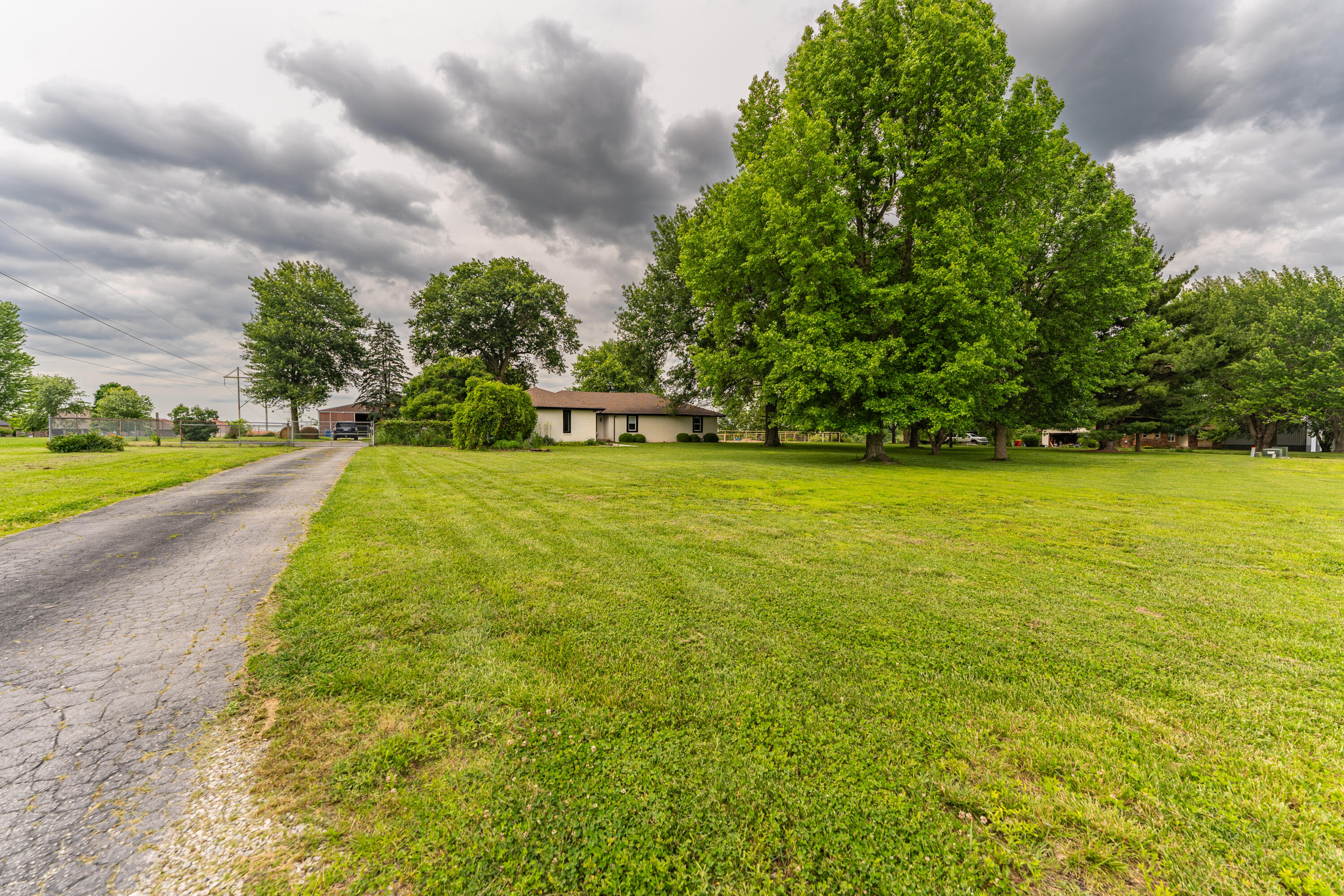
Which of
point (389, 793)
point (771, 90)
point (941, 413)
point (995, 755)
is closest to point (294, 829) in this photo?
point (389, 793)

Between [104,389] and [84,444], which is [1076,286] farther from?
[104,389]

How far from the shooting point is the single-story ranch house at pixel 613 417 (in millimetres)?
35250

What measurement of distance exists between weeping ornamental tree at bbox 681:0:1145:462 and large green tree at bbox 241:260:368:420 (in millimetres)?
38261

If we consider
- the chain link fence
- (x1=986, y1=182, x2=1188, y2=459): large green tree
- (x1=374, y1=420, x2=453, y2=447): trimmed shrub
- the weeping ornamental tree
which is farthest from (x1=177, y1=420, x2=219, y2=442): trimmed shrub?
(x1=986, y1=182, x2=1188, y2=459): large green tree

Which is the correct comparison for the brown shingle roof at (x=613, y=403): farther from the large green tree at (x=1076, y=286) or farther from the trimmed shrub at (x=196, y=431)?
the trimmed shrub at (x=196, y=431)

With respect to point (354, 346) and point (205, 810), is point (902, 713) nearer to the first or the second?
point (205, 810)

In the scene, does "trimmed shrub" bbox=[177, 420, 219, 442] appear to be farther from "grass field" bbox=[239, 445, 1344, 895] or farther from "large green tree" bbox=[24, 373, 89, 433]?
"grass field" bbox=[239, 445, 1344, 895]

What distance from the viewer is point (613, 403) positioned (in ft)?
130

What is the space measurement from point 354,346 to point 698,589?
49.2 metres

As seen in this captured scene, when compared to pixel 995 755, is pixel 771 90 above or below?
above

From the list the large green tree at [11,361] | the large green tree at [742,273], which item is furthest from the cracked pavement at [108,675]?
the large green tree at [11,361]

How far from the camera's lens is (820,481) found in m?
12.1

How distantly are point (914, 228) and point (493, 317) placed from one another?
3605cm

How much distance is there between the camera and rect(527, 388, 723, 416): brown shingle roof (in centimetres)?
3628
